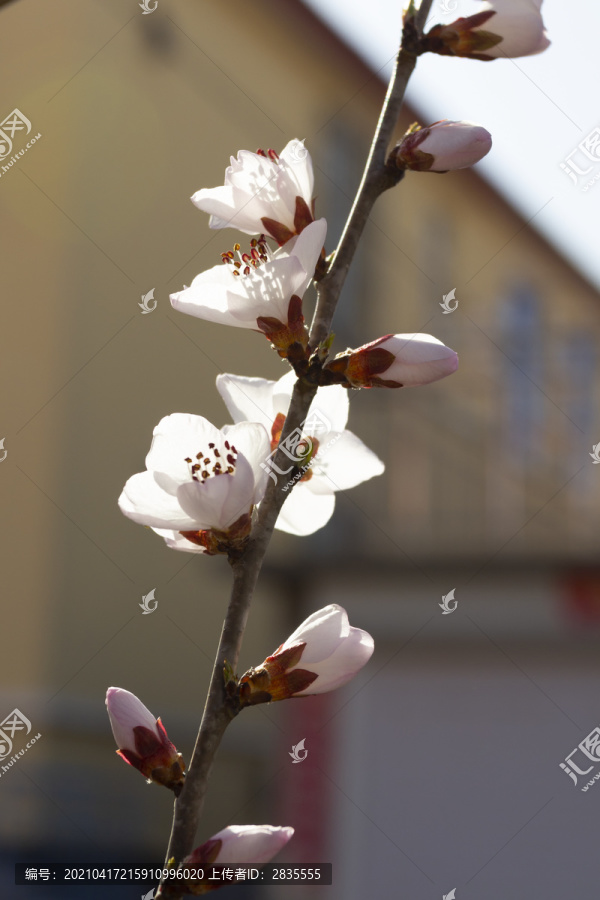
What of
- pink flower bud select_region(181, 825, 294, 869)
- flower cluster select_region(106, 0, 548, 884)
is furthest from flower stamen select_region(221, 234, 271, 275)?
pink flower bud select_region(181, 825, 294, 869)

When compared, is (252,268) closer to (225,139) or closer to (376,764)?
(376,764)

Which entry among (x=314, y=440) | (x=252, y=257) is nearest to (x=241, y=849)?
(x=314, y=440)

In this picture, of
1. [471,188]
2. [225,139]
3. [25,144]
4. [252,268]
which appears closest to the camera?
[252,268]

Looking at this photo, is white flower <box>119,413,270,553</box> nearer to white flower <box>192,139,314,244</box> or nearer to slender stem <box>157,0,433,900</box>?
slender stem <box>157,0,433,900</box>

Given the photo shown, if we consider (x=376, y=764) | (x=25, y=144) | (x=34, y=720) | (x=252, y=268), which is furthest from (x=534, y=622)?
(x=252, y=268)

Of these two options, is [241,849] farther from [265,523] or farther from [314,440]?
[314,440]

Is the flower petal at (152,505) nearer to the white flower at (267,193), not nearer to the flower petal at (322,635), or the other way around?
the flower petal at (322,635)
